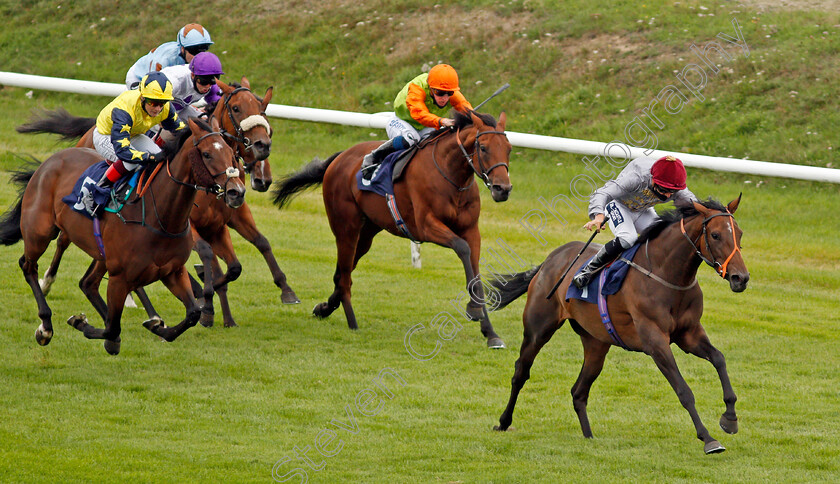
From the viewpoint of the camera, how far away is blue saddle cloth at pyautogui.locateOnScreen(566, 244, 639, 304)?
6688 mm

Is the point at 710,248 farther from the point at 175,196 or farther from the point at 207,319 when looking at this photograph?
the point at 207,319

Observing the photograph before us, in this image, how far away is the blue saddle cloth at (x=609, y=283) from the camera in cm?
669

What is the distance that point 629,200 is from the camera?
699 centimetres

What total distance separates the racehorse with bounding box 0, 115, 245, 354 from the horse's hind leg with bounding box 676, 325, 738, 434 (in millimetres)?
2968

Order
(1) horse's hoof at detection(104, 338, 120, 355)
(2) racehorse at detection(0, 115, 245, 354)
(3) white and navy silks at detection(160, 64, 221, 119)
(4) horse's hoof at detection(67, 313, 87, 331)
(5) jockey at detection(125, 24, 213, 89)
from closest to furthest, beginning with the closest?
(2) racehorse at detection(0, 115, 245, 354)
(1) horse's hoof at detection(104, 338, 120, 355)
(4) horse's hoof at detection(67, 313, 87, 331)
(3) white and navy silks at detection(160, 64, 221, 119)
(5) jockey at detection(125, 24, 213, 89)

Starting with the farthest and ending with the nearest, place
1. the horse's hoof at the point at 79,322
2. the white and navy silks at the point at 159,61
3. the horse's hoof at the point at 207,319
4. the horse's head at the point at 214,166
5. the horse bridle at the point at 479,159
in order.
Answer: the white and navy silks at the point at 159,61, the horse's hoof at the point at 207,319, the horse bridle at the point at 479,159, the horse's hoof at the point at 79,322, the horse's head at the point at 214,166

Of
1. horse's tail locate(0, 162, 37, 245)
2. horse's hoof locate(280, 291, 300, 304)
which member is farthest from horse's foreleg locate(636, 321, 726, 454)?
horse's tail locate(0, 162, 37, 245)

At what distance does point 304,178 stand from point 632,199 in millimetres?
4636

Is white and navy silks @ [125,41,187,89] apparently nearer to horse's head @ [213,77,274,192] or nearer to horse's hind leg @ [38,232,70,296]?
horse's head @ [213,77,274,192]

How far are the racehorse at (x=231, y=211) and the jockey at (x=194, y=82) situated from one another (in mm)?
178

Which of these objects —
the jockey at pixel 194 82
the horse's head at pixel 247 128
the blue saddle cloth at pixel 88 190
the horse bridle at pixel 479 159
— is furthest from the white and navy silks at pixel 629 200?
the jockey at pixel 194 82

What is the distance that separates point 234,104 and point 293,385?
92.2 inches

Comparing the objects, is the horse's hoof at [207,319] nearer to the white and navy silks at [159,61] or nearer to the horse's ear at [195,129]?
the white and navy silks at [159,61]

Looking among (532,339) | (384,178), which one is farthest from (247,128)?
(532,339)
